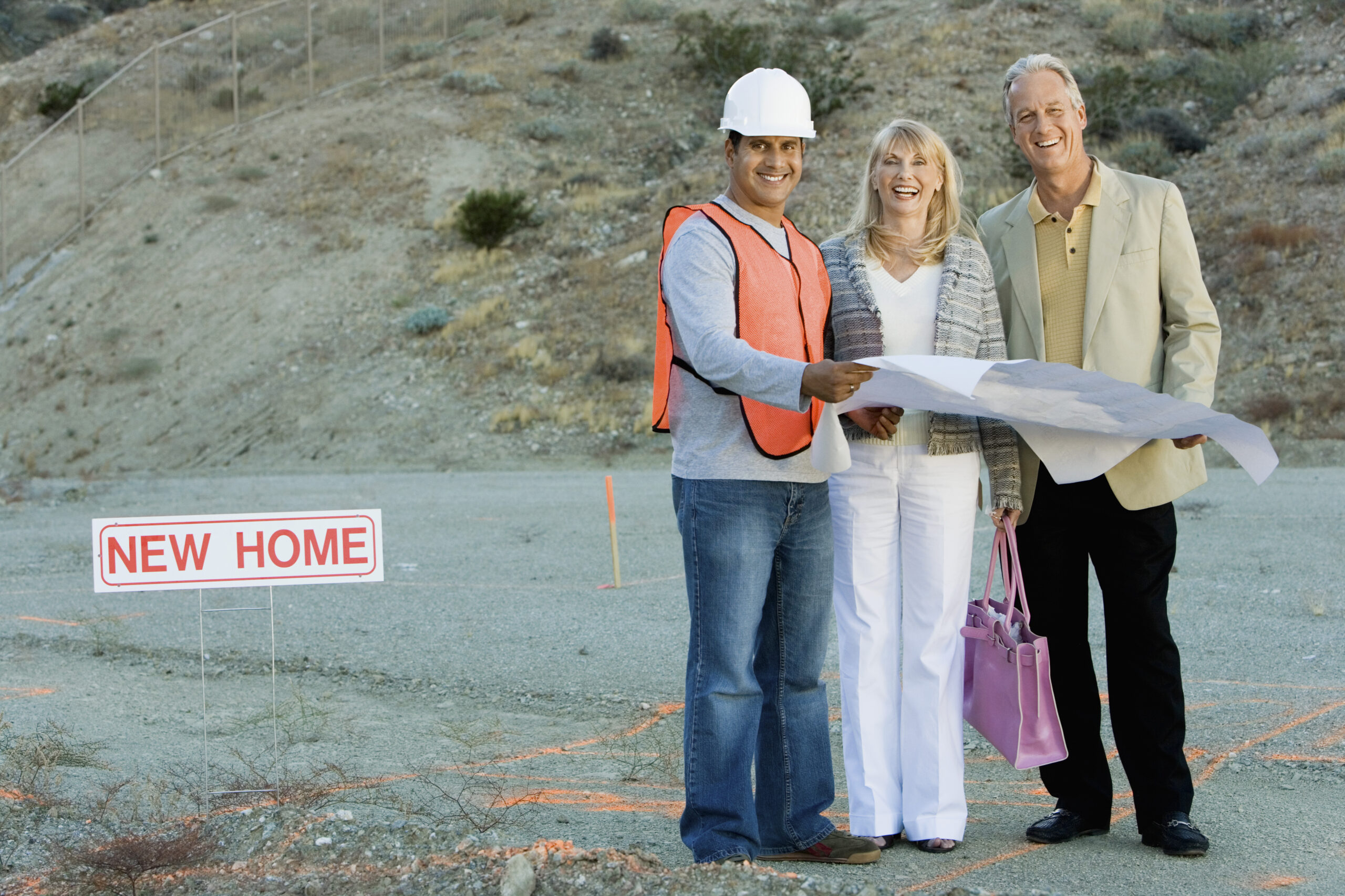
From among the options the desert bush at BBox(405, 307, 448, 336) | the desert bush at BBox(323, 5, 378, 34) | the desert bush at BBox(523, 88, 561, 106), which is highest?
the desert bush at BBox(323, 5, 378, 34)

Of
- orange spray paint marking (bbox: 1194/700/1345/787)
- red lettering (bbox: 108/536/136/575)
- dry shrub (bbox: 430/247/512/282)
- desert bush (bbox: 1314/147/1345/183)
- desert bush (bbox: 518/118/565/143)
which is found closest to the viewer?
red lettering (bbox: 108/536/136/575)

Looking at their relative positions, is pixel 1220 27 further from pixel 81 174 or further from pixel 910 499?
pixel 910 499

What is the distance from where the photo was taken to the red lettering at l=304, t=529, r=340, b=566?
4508mm

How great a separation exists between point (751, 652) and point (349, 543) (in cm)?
170

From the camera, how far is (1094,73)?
28.7 metres

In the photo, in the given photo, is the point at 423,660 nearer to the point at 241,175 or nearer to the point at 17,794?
the point at 17,794

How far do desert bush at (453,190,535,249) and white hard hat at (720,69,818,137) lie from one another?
22.6 m

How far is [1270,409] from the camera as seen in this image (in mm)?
16312

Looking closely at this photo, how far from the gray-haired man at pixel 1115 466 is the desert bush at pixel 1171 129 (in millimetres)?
23367

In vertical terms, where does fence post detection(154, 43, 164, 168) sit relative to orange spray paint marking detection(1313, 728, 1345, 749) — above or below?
above

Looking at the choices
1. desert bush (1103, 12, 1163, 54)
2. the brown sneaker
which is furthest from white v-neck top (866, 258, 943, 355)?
desert bush (1103, 12, 1163, 54)

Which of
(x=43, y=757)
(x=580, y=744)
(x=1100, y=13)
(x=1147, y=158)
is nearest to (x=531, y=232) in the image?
(x=1147, y=158)

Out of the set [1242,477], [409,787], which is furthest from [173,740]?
[1242,477]

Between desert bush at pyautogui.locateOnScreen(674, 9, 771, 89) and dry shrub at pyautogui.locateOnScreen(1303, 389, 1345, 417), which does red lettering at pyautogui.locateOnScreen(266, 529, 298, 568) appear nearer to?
dry shrub at pyautogui.locateOnScreen(1303, 389, 1345, 417)
